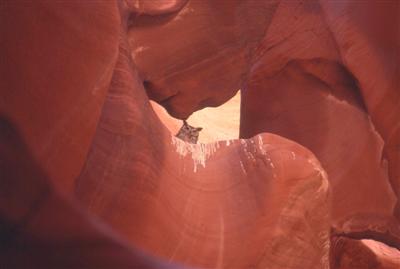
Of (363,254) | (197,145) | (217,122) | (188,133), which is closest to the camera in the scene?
(197,145)

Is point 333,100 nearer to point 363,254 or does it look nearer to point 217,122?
point 363,254

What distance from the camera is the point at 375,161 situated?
2.94 meters

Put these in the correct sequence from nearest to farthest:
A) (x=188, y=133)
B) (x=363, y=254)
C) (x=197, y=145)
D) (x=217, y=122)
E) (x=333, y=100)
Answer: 1. (x=197, y=145)
2. (x=333, y=100)
3. (x=363, y=254)
4. (x=188, y=133)
5. (x=217, y=122)

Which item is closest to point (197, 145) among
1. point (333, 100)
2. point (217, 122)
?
point (333, 100)

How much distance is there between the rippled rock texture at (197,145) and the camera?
0.61 m

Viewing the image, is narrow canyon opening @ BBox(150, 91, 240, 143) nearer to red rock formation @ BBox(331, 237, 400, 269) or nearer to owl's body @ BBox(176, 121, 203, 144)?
owl's body @ BBox(176, 121, 203, 144)

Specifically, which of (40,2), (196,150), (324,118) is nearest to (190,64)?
(324,118)

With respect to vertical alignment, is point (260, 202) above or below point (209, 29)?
below

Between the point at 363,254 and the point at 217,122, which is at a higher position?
the point at 217,122

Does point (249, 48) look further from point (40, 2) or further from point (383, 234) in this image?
point (40, 2)

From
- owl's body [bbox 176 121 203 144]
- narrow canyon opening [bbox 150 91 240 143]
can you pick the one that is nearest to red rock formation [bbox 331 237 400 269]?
owl's body [bbox 176 121 203 144]

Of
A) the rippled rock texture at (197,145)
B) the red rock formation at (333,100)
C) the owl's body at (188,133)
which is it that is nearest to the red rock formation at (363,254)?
the rippled rock texture at (197,145)

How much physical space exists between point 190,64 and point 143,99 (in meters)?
1.46

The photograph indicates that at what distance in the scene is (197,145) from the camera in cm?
195
